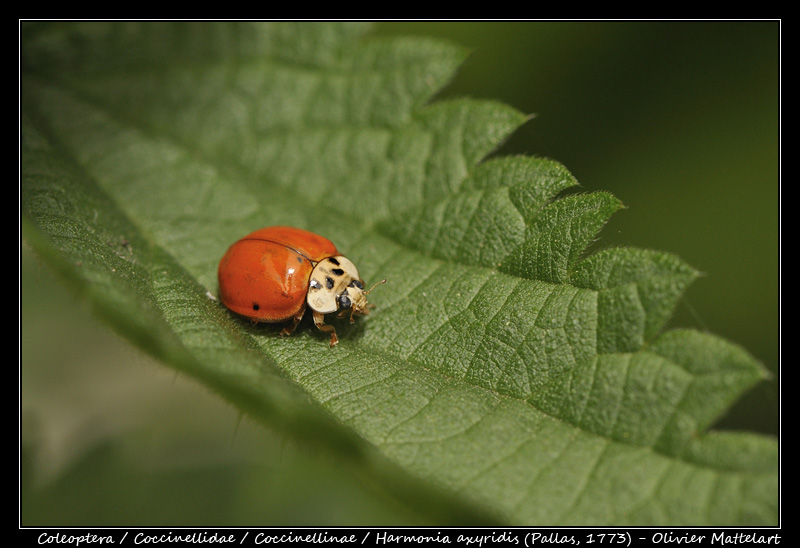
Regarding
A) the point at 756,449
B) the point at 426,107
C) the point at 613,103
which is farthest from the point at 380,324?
the point at 613,103

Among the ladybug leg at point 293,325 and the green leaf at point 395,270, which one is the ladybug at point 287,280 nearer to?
the ladybug leg at point 293,325

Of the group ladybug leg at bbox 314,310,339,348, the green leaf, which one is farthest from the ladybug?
the green leaf

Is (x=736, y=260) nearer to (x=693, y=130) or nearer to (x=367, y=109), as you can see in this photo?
(x=693, y=130)

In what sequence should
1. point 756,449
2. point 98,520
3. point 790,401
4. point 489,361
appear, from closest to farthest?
point 756,449
point 489,361
point 790,401
point 98,520

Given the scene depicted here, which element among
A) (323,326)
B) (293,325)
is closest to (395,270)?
(323,326)

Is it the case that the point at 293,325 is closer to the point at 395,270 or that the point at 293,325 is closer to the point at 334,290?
the point at 334,290

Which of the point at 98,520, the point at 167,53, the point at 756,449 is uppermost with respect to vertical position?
the point at 167,53
